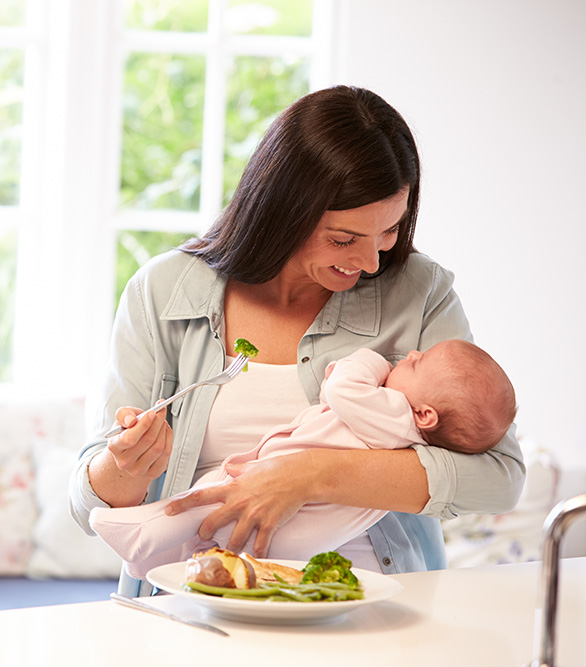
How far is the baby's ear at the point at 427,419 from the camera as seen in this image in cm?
144

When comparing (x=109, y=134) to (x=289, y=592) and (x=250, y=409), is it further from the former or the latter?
(x=289, y=592)

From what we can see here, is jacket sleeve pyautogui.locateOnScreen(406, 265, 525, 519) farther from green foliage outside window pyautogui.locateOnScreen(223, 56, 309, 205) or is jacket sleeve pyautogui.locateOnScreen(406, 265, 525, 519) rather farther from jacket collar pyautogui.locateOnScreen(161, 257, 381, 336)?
green foliage outside window pyautogui.locateOnScreen(223, 56, 309, 205)

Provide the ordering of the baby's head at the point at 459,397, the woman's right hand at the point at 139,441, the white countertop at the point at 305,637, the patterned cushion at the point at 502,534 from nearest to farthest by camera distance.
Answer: the white countertop at the point at 305,637 → the woman's right hand at the point at 139,441 → the baby's head at the point at 459,397 → the patterned cushion at the point at 502,534

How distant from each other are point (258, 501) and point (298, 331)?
1.34 feet

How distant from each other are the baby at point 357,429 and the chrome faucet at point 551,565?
0.68 metres

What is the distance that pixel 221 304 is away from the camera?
1.61 meters

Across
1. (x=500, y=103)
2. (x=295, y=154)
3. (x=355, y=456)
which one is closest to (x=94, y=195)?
(x=500, y=103)

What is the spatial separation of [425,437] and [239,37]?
2510 mm

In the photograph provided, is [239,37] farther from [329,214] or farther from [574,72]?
[329,214]

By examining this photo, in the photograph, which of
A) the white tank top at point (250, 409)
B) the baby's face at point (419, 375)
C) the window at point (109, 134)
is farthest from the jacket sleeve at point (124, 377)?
the window at point (109, 134)

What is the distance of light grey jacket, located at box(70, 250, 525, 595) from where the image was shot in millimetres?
1489

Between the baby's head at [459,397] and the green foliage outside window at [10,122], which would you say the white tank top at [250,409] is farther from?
the green foliage outside window at [10,122]

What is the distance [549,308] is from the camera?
10.9 ft

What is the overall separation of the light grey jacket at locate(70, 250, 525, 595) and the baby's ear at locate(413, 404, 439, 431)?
0.09 m
